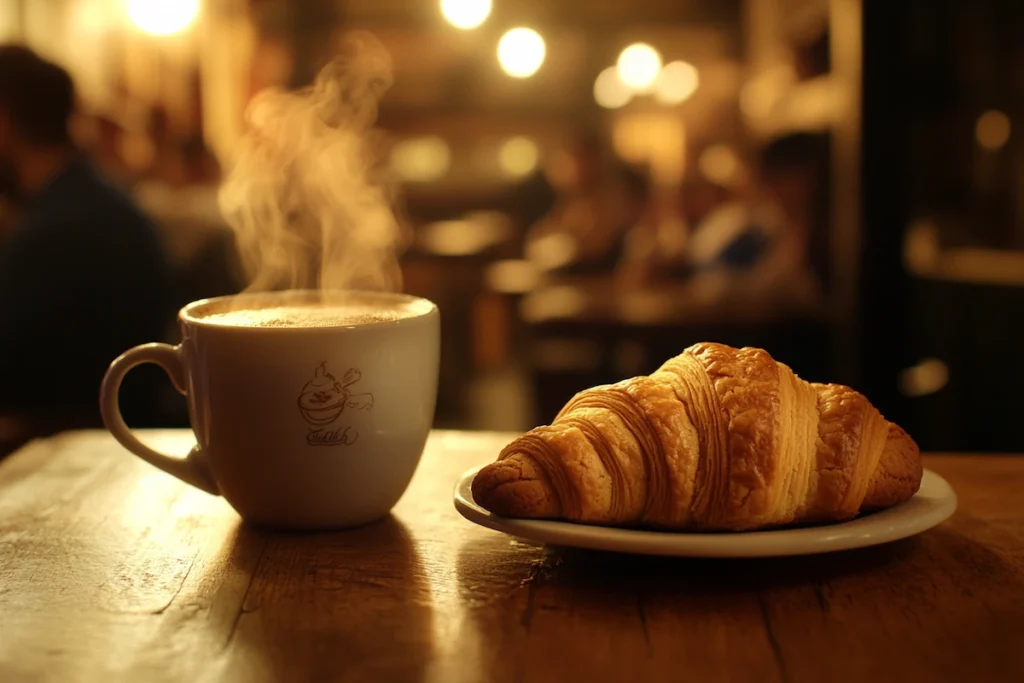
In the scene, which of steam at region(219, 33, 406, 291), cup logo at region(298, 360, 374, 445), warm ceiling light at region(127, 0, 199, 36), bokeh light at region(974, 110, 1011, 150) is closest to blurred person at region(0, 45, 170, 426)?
steam at region(219, 33, 406, 291)

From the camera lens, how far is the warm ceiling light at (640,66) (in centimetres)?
704

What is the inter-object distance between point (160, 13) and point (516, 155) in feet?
10.3

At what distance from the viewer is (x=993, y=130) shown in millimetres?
3314

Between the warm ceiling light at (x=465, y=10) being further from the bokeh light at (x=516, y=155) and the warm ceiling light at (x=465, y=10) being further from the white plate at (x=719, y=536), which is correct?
the white plate at (x=719, y=536)

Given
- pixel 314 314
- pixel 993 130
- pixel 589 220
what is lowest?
pixel 589 220

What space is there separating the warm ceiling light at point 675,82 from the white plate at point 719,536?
20.8ft

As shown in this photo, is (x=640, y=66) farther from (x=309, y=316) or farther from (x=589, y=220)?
(x=309, y=316)

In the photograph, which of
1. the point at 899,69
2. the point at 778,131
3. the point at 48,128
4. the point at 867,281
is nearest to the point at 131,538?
the point at 48,128

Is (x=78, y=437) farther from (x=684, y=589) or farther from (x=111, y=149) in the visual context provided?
(x=111, y=149)

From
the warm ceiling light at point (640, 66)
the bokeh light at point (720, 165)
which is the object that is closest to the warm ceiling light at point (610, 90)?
the warm ceiling light at point (640, 66)

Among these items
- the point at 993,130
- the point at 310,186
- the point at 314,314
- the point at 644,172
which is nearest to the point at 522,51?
the point at 644,172

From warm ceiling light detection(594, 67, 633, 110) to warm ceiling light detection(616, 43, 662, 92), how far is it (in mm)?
123

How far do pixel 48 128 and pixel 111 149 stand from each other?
2750mm

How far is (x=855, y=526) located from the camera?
741 millimetres
